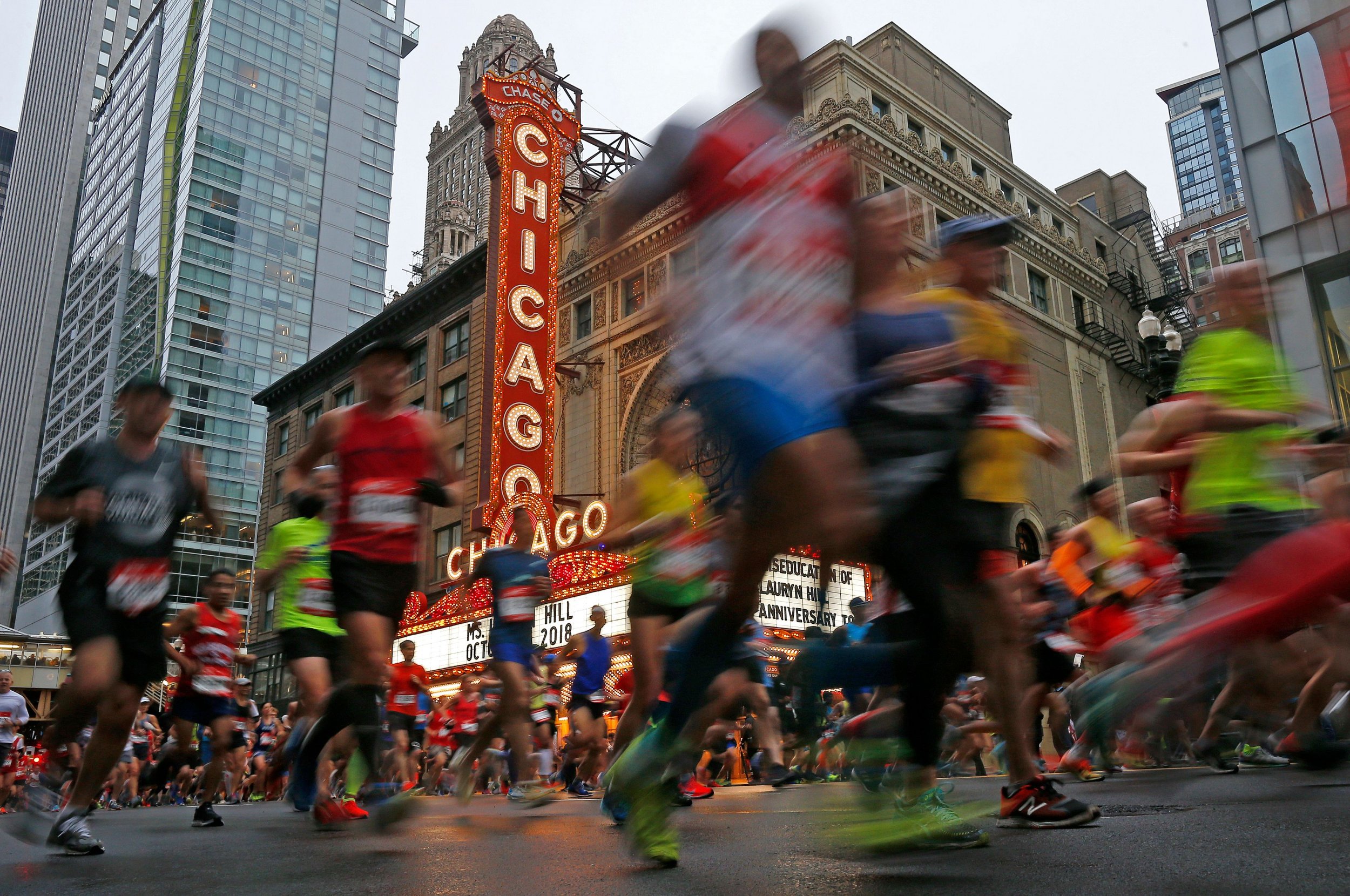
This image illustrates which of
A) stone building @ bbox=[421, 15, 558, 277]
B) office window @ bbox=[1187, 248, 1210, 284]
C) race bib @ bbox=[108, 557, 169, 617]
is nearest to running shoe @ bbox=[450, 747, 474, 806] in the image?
race bib @ bbox=[108, 557, 169, 617]

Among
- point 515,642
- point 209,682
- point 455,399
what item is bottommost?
point 209,682

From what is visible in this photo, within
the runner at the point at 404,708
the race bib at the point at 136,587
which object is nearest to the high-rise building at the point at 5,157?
the runner at the point at 404,708

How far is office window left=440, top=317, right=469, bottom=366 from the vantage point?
3606 centimetres

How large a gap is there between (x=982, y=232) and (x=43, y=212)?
13574 cm

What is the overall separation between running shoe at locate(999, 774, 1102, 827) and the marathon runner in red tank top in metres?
2.37

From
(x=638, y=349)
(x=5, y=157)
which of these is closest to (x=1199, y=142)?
(x=638, y=349)

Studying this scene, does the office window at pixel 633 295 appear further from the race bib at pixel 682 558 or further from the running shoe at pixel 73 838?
the running shoe at pixel 73 838

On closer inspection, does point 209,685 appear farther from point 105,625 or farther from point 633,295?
point 633,295

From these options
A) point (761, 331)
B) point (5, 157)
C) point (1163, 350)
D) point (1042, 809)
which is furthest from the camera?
point (5, 157)

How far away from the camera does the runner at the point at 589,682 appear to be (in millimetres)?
8320

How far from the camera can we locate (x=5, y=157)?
158 m

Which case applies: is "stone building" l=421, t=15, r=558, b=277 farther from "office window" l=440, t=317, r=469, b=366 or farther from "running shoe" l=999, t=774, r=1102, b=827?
"running shoe" l=999, t=774, r=1102, b=827

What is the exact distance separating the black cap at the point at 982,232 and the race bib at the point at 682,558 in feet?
7.69

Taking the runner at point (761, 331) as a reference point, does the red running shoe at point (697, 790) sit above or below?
below
